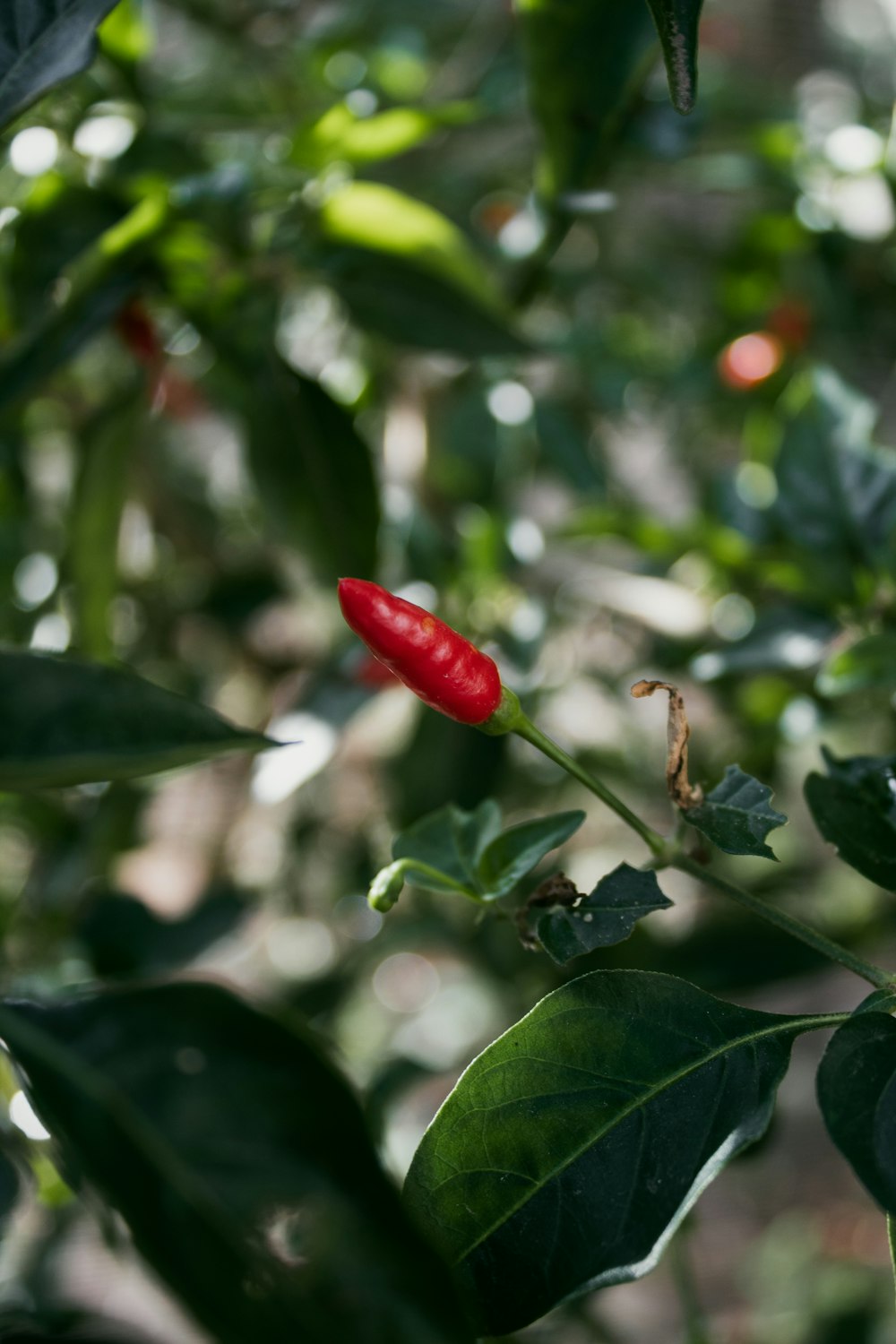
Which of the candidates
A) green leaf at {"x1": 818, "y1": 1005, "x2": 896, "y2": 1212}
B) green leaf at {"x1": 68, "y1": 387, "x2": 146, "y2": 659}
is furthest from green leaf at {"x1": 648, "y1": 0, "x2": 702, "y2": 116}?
green leaf at {"x1": 68, "y1": 387, "x2": 146, "y2": 659}

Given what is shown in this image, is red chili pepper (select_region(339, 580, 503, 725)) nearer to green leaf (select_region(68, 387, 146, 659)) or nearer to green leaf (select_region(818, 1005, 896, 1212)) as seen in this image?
green leaf (select_region(818, 1005, 896, 1212))

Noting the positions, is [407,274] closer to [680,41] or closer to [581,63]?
[581,63]

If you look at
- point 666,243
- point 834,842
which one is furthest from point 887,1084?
point 666,243

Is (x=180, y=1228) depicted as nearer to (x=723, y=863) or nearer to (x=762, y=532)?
(x=762, y=532)

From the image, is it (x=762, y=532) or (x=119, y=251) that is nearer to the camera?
(x=119, y=251)

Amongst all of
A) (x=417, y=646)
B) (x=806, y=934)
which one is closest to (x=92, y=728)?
(x=417, y=646)

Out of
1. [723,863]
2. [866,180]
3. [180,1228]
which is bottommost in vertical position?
[723,863]
